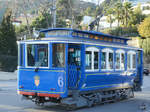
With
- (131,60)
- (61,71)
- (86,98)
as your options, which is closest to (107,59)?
(86,98)

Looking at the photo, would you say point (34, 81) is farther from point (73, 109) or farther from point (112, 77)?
point (112, 77)

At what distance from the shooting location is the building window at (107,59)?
520 inches

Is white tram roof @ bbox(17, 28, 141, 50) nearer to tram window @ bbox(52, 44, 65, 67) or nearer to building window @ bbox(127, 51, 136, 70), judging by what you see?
tram window @ bbox(52, 44, 65, 67)

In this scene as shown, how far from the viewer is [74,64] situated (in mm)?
11633

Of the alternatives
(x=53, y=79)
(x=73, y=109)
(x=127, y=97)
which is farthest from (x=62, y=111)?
(x=127, y=97)

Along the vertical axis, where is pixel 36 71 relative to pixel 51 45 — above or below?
below

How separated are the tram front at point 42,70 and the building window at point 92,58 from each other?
1.37 m

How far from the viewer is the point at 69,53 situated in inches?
452

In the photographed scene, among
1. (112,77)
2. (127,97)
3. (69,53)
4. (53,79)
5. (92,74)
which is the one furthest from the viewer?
(127,97)

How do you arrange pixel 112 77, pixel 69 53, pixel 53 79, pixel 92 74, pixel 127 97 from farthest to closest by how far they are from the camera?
pixel 127 97 → pixel 112 77 → pixel 92 74 → pixel 69 53 → pixel 53 79

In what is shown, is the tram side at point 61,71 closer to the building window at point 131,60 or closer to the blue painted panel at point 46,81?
the blue painted panel at point 46,81

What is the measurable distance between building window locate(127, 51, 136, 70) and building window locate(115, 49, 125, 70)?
25.5 inches

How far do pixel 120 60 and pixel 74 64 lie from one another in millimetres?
3865

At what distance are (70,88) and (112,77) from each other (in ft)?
11.0
